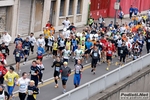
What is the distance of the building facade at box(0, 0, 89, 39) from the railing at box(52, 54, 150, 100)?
10.1m

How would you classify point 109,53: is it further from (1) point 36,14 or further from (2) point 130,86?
(1) point 36,14

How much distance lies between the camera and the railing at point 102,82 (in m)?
18.2

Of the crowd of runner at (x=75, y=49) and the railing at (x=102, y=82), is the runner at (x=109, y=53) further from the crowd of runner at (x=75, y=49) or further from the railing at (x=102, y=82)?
the railing at (x=102, y=82)

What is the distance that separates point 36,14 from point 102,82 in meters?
16.9

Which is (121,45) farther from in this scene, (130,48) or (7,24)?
(7,24)

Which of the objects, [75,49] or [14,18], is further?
[14,18]

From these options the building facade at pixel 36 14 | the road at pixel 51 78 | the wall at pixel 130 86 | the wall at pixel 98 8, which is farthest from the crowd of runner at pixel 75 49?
the wall at pixel 98 8

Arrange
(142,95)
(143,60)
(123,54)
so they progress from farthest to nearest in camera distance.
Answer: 1. (123,54)
2. (143,60)
3. (142,95)

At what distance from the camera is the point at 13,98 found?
20.8 metres

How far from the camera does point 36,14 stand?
121 feet

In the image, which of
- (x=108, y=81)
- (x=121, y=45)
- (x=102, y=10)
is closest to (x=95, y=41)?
(x=121, y=45)

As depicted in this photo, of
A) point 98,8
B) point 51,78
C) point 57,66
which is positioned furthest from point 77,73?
point 98,8

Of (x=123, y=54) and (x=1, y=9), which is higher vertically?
(x=1, y=9)

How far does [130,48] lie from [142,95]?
6407 millimetres
